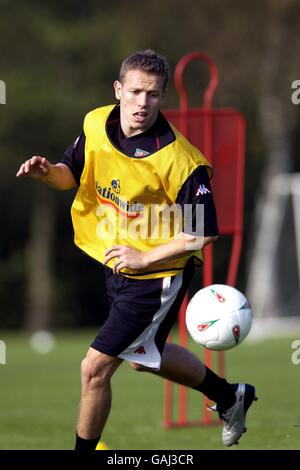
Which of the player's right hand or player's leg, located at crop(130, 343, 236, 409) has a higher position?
the player's right hand

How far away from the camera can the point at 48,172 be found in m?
5.79

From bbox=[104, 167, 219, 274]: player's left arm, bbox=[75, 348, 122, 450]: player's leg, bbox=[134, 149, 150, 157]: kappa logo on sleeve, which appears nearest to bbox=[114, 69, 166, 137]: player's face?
bbox=[134, 149, 150, 157]: kappa logo on sleeve

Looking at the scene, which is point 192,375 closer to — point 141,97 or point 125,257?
point 125,257

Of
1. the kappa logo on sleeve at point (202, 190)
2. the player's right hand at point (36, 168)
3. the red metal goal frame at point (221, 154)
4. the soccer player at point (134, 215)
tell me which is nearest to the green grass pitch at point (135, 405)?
the red metal goal frame at point (221, 154)

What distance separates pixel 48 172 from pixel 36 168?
90 millimetres

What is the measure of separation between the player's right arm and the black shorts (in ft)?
1.80

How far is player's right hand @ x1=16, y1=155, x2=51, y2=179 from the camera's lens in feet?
18.4

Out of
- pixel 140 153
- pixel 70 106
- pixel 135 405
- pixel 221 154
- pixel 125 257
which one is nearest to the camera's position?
pixel 125 257

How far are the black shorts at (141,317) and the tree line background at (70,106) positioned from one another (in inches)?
783

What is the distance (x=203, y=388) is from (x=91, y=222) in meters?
1.15

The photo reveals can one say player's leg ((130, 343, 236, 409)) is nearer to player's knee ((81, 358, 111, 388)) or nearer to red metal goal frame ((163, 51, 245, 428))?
player's knee ((81, 358, 111, 388))

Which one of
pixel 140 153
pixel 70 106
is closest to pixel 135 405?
pixel 140 153

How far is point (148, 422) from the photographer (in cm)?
884

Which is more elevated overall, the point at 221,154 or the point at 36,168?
Answer: the point at 36,168
